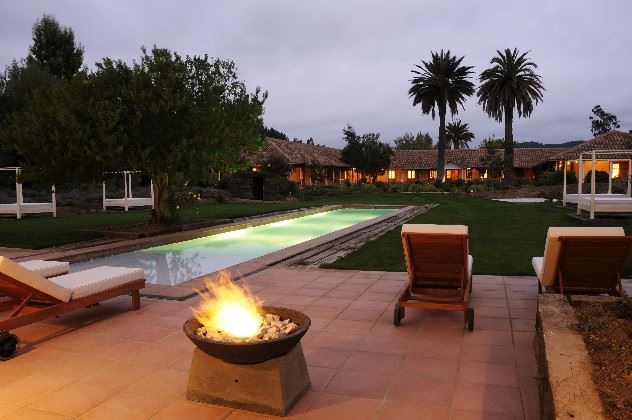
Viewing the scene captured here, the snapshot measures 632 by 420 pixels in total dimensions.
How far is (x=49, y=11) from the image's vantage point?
1367 inches

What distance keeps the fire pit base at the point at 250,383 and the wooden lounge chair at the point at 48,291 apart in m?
2.04

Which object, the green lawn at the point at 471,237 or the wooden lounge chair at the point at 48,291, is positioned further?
the green lawn at the point at 471,237

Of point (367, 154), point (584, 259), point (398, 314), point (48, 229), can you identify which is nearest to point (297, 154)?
point (367, 154)

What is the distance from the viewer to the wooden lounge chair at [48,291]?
4543 millimetres

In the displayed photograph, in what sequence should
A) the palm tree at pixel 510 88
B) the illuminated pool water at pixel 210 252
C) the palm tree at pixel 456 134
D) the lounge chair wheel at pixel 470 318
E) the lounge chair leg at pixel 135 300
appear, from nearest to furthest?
the lounge chair wheel at pixel 470 318
the lounge chair leg at pixel 135 300
the illuminated pool water at pixel 210 252
the palm tree at pixel 510 88
the palm tree at pixel 456 134

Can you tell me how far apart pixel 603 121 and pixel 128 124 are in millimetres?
78501

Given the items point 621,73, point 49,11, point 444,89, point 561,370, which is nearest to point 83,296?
point 561,370

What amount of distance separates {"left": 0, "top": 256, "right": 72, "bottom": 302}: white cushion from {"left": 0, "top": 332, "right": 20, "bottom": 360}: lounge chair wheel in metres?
0.47

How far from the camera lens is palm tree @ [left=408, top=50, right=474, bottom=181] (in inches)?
1718

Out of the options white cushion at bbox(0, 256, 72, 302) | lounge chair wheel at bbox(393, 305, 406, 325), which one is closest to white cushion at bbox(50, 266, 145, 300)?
white cushion at bbox(0, 256, 72, 302)

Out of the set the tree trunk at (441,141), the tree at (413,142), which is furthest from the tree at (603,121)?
the tree trunk at (441,141)

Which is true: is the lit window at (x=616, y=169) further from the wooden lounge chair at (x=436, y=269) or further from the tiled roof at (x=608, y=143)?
the wooden lounge chair at (x=436, y=269)

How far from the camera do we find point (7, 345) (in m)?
4.46

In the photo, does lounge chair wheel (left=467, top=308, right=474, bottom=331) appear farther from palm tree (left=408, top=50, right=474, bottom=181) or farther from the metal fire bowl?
palm tree (left=408, top=50, right=474, bottom=181)
